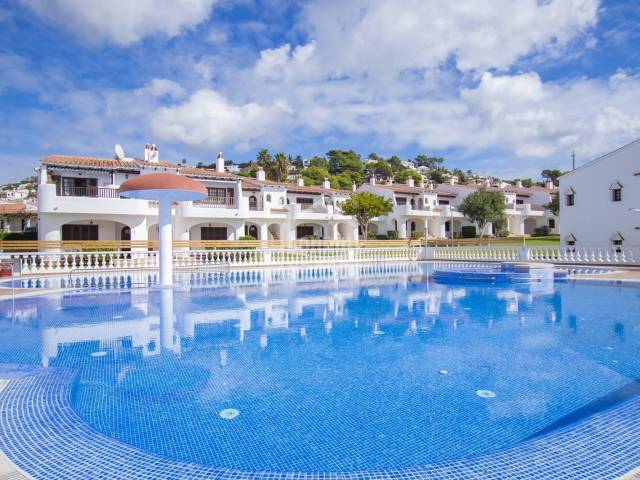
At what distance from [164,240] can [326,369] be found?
35.8 feet

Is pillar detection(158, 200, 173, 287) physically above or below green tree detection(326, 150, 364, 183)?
below

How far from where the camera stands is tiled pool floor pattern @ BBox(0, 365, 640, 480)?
317 centimetres

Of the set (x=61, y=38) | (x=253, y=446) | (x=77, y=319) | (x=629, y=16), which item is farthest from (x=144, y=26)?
(x=629, y=16)

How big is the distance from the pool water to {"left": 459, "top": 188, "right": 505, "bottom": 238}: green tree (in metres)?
31.8

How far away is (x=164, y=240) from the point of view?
1525 cm

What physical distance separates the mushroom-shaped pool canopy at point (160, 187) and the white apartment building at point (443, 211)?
33.8 metres

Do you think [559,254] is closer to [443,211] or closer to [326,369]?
[326,369]

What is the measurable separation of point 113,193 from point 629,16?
28.7 metres

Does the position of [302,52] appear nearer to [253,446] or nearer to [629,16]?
[629,16]

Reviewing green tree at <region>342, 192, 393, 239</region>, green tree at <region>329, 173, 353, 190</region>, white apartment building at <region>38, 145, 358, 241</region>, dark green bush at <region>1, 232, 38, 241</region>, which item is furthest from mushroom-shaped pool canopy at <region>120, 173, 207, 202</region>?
green tree at <region>329, 173, 353, 190</region>

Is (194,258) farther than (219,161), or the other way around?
(219,161)

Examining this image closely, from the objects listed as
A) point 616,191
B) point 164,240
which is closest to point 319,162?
point 616,191

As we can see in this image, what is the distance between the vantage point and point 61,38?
18.0 metres

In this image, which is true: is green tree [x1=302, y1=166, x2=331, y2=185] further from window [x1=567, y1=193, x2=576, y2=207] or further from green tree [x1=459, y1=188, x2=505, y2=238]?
window [x1=567, y1=193, x2=576, y2=207]
